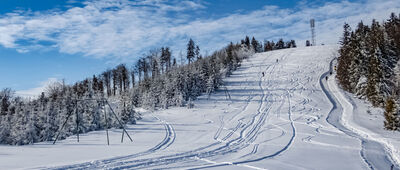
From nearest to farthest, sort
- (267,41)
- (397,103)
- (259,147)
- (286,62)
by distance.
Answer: (259,147) < (397,103) < (286,62) < (267,41)

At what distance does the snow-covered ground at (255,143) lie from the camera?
10.8 m

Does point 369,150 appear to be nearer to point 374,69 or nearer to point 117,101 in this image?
point 374,69

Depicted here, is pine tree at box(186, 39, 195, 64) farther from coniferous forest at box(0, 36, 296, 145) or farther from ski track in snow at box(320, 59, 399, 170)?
ski track in snow at box(320, 59, 399, 170)

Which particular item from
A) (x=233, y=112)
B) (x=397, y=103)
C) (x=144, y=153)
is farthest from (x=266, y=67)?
(x=144, y=153)

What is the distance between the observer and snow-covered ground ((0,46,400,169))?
10.8 meters

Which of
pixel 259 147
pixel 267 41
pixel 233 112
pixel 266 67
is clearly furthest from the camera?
pixel 267 41

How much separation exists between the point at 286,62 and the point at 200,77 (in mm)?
36685

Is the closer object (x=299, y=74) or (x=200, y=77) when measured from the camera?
(x=200, y=77)

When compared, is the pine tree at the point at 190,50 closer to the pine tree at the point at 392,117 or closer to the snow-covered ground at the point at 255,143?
the snow-covered ground at the point at 255,143

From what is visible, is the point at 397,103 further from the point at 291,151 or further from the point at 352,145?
the point at 291,151

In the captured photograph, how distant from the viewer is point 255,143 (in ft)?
50.3

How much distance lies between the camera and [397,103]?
785 inches

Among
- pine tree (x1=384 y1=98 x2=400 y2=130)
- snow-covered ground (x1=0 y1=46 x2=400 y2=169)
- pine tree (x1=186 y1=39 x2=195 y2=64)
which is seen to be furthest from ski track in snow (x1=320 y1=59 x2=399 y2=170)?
pine tree (x1=186 y1=39 x2=195 y2=64)

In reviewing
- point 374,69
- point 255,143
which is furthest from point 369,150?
point 374,69
